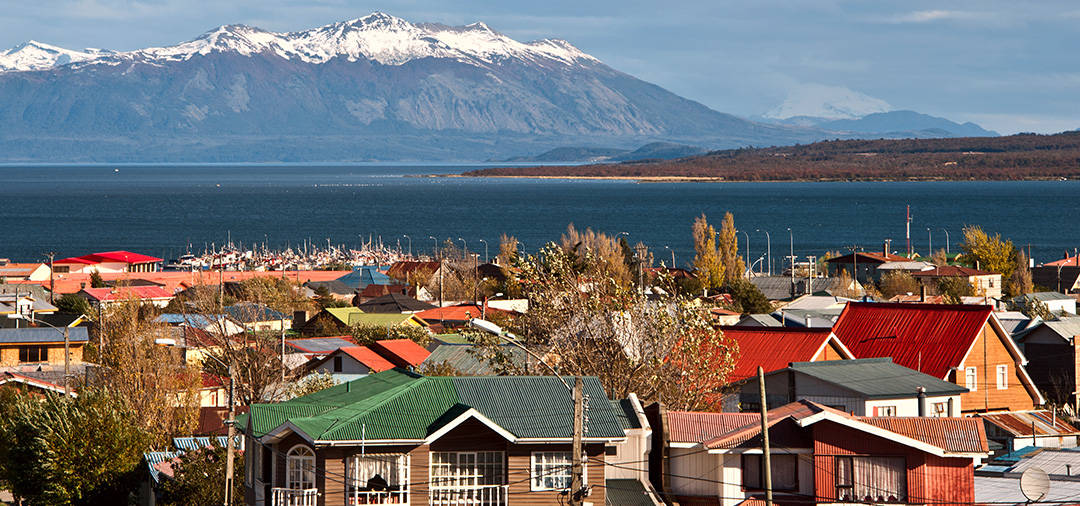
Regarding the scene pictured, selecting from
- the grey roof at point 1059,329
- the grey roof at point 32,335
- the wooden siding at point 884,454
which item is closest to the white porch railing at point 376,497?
the wooden siding at point 884,454

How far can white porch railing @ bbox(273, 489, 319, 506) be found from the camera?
20.4m

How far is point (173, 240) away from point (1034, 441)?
509 feet

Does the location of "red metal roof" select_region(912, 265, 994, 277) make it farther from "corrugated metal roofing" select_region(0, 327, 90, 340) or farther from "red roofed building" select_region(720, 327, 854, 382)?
"corrugated metal roofing" select_region(0, 327, 90, 340)

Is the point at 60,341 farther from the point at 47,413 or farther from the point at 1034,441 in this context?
the point at 1034,441

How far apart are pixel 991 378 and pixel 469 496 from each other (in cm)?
1991

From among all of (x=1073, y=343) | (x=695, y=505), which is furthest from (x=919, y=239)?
(x=695, y=505)

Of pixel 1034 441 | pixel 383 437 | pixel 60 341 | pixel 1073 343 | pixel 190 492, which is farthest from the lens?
pixel 60 341

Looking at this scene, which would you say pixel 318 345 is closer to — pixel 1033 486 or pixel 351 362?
pixel 351 362

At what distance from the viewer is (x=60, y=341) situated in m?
50.5

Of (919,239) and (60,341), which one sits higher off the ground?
(919,239)

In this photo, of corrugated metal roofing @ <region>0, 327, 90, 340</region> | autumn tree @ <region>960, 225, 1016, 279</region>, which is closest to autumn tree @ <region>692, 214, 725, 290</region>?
autumn tree @ <region>960, 225, 1016, 279</region>

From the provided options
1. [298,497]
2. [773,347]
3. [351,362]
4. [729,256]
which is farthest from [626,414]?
[729,256]

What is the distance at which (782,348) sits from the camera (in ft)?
113

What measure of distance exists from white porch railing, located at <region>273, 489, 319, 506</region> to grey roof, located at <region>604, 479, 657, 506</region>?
436 centimetres
